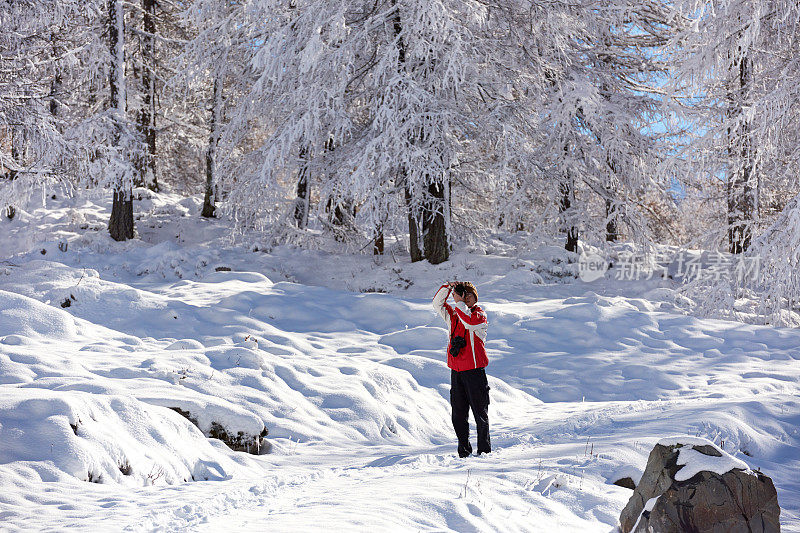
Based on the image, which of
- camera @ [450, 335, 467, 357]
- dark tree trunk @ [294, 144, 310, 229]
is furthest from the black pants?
dark tree trunk @ [294, 144, 310, 229]

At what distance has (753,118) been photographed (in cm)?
841

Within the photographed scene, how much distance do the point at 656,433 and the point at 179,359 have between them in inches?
223

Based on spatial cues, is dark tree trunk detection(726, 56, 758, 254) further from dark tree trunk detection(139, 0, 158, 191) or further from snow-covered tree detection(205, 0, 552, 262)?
dark tree trunk detection(139, 0, 158, 191)

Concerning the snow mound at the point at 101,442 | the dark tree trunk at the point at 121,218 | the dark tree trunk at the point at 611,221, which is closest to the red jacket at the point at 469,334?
the snow mound at the point at 101,442

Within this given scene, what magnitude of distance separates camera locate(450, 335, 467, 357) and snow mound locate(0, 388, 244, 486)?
2262 millimetres

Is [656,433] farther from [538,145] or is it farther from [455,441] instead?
[538,145]

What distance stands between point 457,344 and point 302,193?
478 inches

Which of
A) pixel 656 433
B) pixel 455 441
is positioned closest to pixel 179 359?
pixel 455 441

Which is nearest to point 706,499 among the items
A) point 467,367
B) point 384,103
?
point 467,367

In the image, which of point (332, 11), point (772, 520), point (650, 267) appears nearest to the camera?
point (772, 520)

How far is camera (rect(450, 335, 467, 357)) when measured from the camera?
5.86 meters

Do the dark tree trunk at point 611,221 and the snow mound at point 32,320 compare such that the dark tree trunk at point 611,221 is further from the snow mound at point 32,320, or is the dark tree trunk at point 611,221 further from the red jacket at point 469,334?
the snow mound at point 32,320

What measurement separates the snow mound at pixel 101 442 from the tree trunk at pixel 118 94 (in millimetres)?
11905

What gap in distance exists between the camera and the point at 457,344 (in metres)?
5.88
